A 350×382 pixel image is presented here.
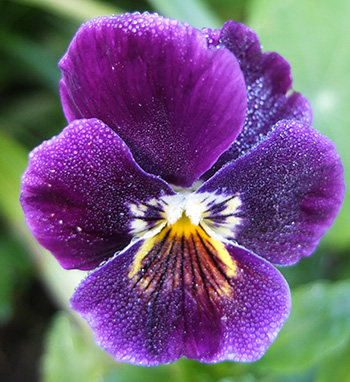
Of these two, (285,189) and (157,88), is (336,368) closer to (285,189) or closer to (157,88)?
(285,189)

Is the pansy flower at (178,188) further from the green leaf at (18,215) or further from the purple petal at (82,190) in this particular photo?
the green leaf at (18,215)

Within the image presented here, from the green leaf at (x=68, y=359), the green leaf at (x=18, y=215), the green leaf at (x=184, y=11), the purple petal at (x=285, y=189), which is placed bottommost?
the green leaf at (x=68, y=359)

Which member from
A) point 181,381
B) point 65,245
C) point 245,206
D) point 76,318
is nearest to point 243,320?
point 245,206

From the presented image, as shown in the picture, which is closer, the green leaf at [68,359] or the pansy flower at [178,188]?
the pansy flower at [178,188]

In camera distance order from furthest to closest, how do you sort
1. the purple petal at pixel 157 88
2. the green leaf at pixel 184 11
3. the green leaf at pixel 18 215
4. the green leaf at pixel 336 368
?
the green leaf at pixel 18 215, the green leaf at pixel 184 11, the green leaf at pixel 336 368, the purple petal at pixel 157 88

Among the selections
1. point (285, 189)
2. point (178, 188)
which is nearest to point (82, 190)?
point (178, 188)

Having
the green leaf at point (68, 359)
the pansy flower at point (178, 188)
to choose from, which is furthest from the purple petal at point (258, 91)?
the green leaf at point (68, 359)

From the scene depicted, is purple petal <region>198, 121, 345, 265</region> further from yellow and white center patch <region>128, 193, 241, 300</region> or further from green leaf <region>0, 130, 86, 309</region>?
green leaf <region>0, 130, 86, 309</region>

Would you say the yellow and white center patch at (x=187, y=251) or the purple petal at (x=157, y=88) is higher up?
the purple petal at (x=157, y=88)

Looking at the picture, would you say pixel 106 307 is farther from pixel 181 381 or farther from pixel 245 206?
pixel 181 381
